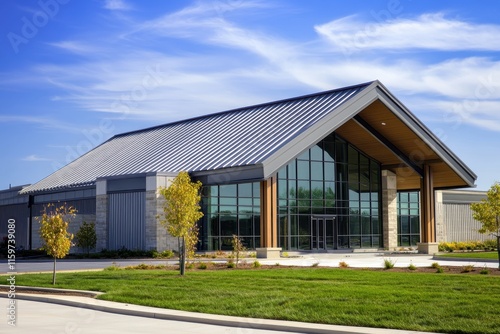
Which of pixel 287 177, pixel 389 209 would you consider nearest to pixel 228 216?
pixel 287 177

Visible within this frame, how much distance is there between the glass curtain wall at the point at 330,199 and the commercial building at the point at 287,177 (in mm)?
70

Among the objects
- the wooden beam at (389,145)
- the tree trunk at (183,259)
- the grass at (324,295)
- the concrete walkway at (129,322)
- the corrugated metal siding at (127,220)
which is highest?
the wooden beam at (389,145)

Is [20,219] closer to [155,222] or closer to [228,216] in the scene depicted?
[155,222]

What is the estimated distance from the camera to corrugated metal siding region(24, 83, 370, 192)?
38500 millimetres

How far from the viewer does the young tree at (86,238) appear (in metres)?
41.8

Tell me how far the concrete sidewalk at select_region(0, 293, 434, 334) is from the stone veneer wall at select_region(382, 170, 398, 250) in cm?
3486

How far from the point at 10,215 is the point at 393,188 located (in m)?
30.9

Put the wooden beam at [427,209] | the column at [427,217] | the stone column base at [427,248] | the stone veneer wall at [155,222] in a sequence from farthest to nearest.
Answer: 1. the wooden beam at [427,209]
2. the column at [427,217]
3. the stone column base at [427,248]
4. the stone veneer wall at [155,222]

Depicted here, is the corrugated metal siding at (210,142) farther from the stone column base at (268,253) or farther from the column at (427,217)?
the column at (427,217)

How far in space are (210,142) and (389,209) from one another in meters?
14.5

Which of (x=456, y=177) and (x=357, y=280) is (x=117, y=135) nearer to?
(x=456, y=177)

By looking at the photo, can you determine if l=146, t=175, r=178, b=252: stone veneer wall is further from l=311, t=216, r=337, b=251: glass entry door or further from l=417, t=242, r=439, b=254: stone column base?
l=417, t=242, r=439, b=254: stone column base

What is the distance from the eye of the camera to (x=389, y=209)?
4912 centimetres

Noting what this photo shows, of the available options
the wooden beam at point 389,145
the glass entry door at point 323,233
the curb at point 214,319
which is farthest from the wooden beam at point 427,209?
the curb at point 214,319
